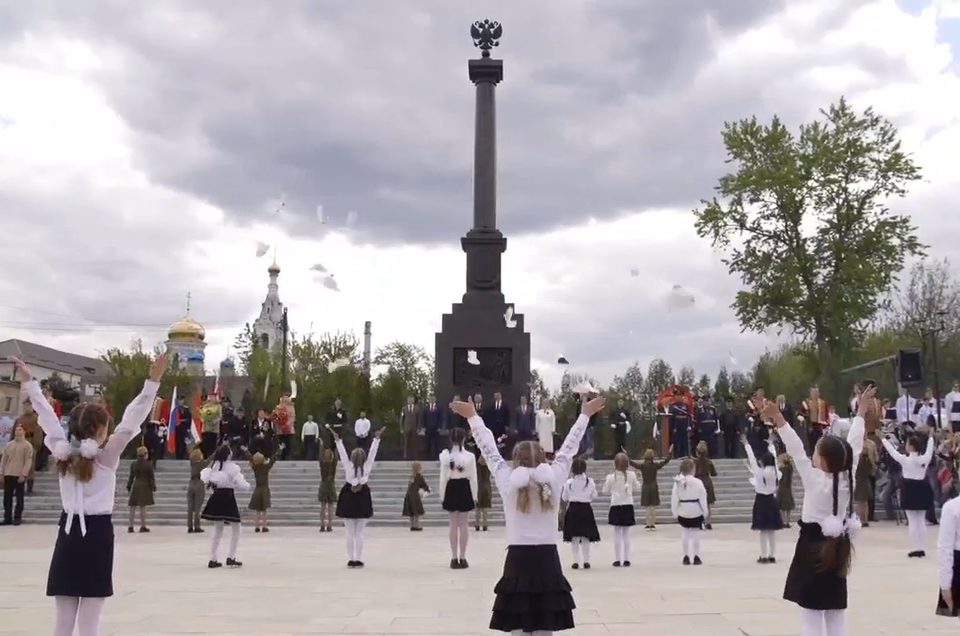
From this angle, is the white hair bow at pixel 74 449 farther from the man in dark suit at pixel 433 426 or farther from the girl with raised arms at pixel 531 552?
the man in dark suit at pixel 433 426

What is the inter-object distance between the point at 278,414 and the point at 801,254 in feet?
88.2

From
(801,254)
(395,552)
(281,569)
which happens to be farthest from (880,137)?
(281,569)

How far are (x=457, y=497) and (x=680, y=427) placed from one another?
16.5 m

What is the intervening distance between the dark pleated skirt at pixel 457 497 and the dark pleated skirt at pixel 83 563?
8222 millimetres

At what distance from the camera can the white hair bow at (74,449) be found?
668cm

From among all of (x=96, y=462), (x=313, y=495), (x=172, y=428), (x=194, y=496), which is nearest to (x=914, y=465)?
(x=96, y=462)

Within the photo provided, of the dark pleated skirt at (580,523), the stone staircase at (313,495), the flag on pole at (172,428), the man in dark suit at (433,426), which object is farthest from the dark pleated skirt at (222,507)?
the flag on pole at (172,428)

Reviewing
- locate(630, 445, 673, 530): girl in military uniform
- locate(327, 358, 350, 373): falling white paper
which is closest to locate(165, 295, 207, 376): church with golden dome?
locate(327, 358, 350, 373): falling white paper

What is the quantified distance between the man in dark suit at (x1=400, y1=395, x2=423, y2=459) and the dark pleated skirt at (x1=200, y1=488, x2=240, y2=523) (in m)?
16.0

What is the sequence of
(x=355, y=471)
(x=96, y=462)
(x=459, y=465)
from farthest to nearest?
(x=459, y=465), (x=355, y=471), (x=96, y=462)

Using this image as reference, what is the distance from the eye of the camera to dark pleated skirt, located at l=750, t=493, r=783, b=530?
587 inches

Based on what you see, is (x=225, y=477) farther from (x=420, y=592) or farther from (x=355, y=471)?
(x=420, y=592)

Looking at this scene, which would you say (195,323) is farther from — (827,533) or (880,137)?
(827,533)

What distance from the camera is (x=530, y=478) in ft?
22.6
